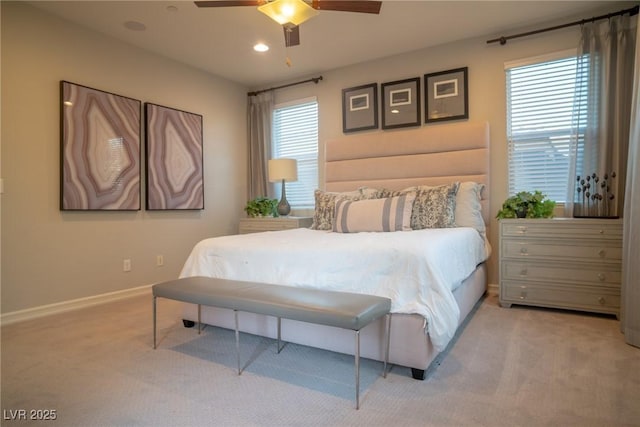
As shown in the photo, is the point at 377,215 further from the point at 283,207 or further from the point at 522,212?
the point at 283,207

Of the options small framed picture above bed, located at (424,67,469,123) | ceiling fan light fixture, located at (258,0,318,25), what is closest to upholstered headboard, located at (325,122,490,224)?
small framed picture above bed, located at (424,67,469,123)

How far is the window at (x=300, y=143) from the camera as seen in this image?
4.97m

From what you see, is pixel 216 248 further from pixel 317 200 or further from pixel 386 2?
pixel 386 2

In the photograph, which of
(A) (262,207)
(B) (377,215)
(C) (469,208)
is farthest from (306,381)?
(A) (262,207)

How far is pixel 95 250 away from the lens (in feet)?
11.9

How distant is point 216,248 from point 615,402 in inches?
94.7

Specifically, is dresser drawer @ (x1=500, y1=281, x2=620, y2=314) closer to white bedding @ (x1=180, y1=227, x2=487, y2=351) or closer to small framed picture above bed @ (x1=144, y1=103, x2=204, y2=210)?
white bedding @ (x1=180, y1=227, x2=487, y2=351)

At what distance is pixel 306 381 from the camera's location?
198cm

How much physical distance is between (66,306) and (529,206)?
13.9ft

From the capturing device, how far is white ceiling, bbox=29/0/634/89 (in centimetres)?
325

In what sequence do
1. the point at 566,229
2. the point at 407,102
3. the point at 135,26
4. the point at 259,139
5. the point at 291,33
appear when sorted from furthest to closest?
the point at 259,139 → the point at 407,102 → the point at 135,26 → the point at 566,229 → the point at 291,33

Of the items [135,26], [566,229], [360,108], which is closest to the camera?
[566,229]

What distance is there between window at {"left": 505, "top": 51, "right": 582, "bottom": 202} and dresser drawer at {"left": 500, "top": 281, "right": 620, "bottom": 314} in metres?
0.92

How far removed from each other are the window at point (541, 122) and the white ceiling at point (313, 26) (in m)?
0.45
